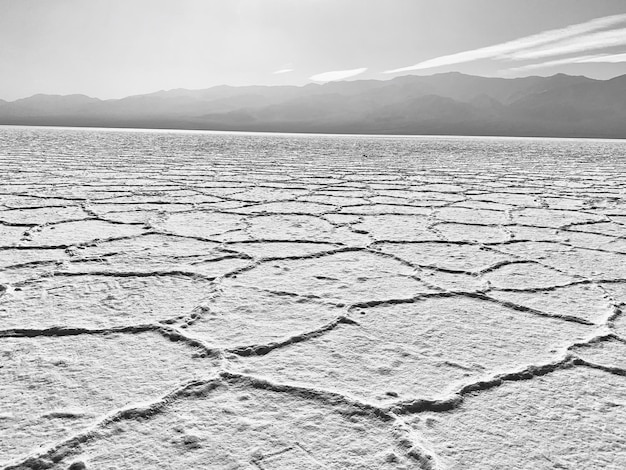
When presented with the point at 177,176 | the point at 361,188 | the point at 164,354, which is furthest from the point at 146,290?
the point at 177,176

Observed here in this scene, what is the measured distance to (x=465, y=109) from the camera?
49000 millimetres

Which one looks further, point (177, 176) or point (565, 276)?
point (177, 176)

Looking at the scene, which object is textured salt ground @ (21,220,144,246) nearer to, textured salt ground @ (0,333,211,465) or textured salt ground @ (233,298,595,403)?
textured salt ground @ (0,333,211,465)

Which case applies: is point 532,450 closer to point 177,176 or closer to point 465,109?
point 177,176

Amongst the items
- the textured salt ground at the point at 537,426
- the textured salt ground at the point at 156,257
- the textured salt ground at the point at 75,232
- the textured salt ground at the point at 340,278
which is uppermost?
the textured salt ground at the point at 75,232

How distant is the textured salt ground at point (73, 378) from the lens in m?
0.65

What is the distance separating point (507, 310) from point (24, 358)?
0.90 m

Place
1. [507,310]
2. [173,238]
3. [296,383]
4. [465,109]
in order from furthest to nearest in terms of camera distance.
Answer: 1. [465,109]
2. [173,238]
3. [507,310]
4. [296,383]

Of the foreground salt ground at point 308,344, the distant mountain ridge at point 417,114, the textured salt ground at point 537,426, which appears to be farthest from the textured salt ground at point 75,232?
the distant mountain ridge at point 417,114

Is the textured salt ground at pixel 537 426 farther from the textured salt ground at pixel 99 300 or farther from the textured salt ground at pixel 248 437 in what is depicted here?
the textured salt ground at pixel 99 300

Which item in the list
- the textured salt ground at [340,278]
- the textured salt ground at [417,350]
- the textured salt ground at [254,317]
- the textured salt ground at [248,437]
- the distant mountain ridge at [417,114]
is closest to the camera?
the textured salt ground at [248,437]

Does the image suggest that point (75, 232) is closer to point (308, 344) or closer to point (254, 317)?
point (254, 317)

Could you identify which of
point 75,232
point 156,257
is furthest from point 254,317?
point 75,232

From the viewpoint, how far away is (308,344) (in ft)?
2.98
